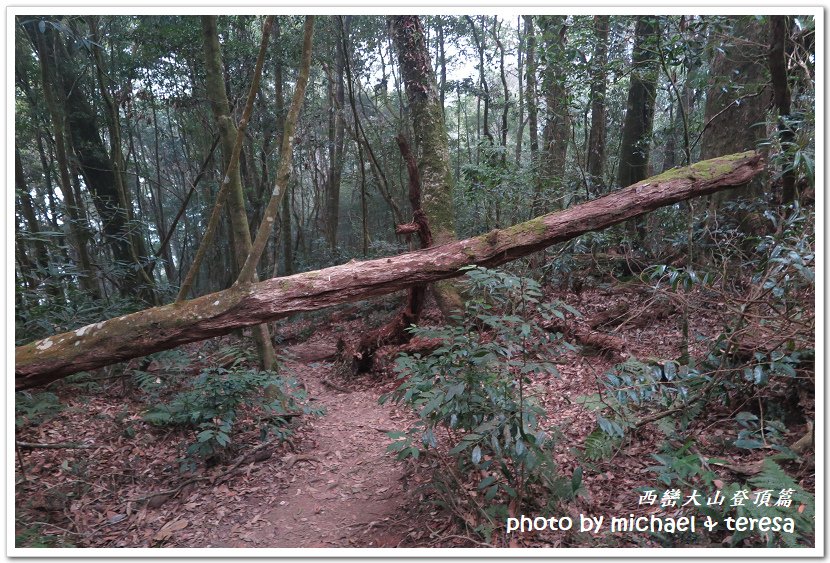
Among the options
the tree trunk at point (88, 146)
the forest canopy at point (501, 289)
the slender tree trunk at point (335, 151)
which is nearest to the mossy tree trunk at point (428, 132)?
the forest canopy at point (501, 289)

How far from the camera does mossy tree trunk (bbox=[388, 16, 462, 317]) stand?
19.4 feet

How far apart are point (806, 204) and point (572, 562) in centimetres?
342

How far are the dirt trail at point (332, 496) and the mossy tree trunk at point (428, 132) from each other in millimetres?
2187

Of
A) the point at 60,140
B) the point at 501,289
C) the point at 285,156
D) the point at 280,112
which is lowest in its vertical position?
the point at 501,289

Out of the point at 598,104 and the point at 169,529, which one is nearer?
the point at 169,529

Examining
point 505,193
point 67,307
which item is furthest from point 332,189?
Result: point 67,307

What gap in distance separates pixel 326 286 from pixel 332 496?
5.21ft

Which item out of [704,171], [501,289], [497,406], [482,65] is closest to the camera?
[497,406]

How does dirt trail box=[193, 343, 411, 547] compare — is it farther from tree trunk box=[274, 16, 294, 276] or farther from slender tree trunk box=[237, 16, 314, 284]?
tree trunk box=[274, 16, 294, 276]

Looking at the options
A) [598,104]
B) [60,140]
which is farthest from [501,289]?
[60,140]

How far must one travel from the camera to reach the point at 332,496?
3350 mm

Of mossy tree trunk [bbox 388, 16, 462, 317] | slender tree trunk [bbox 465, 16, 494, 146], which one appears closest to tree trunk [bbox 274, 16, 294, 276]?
mossy tree trunk [bbox 388, 16, 462, 317]

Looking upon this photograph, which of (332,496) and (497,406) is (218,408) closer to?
(332,496)

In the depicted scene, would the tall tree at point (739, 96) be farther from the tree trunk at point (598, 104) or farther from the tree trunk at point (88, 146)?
the tree trunk at point (88, 146)
